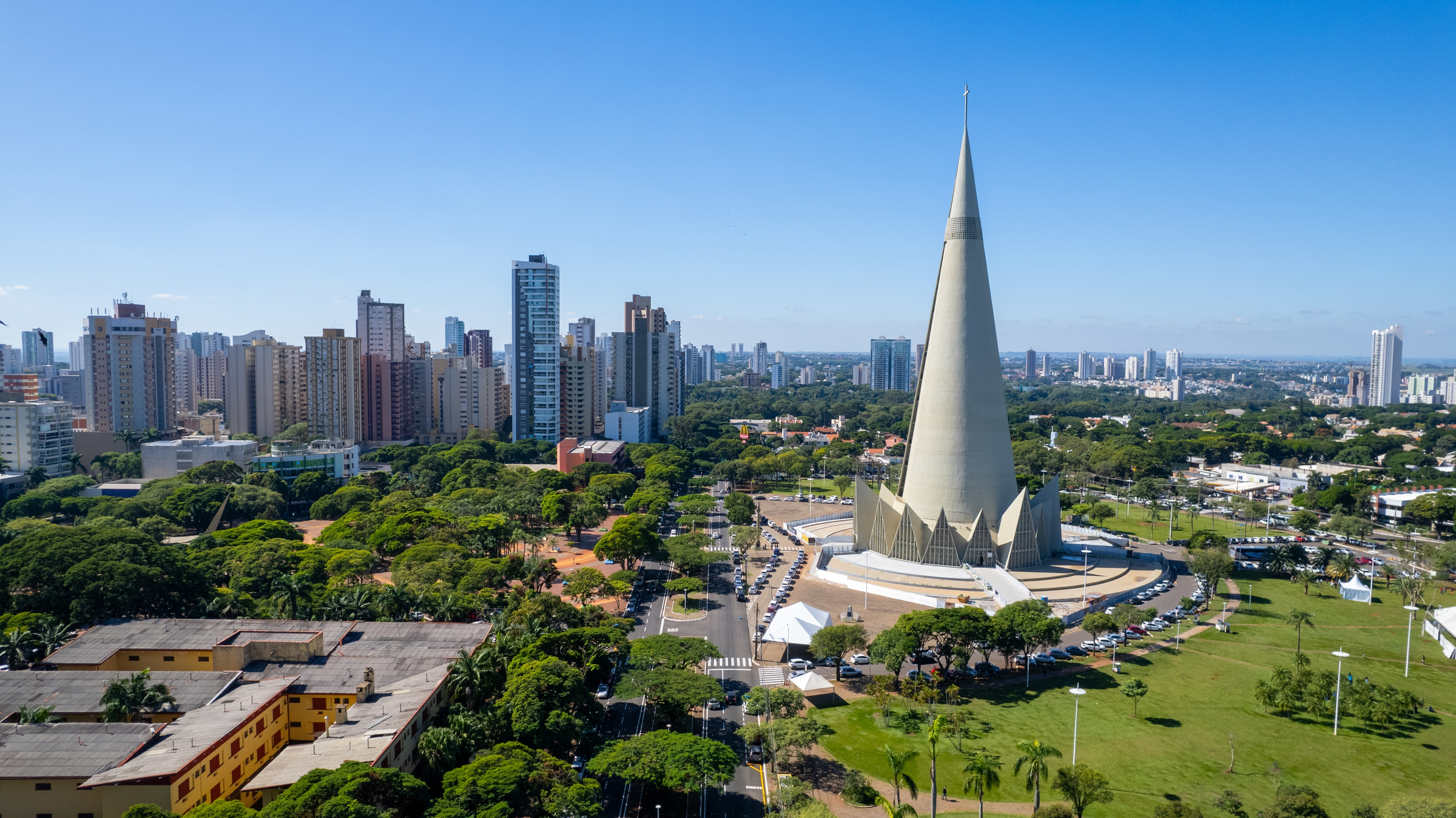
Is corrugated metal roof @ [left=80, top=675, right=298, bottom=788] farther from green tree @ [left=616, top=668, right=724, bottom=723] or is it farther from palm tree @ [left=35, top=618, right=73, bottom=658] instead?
green tree @ [left=616, top=668, right=724, bottom=723]

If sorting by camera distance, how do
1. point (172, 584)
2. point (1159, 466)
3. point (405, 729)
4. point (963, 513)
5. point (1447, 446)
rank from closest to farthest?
point (405, 729) < point (172, 584) < point (963, 513) < point (1159, 466) < point (1447, 446)

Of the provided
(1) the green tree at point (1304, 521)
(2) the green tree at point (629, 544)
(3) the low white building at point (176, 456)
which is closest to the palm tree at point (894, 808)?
(2) the green tree at point (629, 544)

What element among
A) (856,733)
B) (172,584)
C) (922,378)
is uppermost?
(922,378)

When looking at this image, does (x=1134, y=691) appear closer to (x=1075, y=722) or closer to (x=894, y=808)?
(x=1075, y=722)

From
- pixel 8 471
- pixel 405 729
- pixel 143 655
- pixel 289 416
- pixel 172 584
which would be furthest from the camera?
pixel 289 416

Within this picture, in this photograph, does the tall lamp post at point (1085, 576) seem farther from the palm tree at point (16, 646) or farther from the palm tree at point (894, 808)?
the palm tree at point (16, 646)

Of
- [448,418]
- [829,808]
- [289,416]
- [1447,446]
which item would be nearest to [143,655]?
[829,808]

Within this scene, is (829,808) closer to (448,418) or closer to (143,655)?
(143,655)

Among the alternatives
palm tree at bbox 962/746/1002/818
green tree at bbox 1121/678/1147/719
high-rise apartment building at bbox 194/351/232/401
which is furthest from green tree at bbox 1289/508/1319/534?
high-rise apartment building at bbox 194/351/232/401
